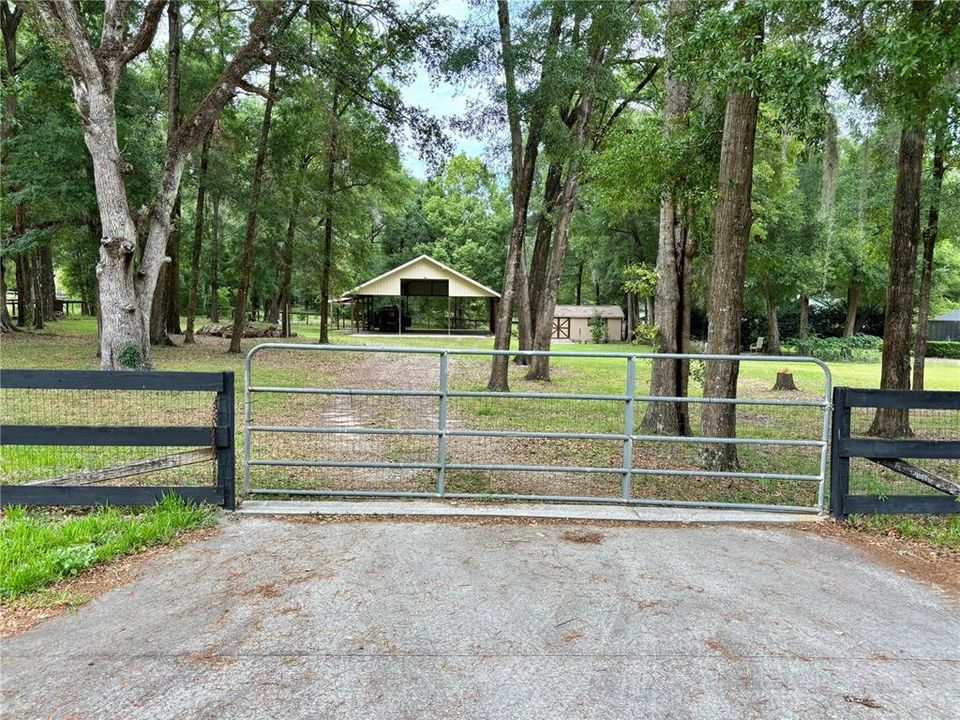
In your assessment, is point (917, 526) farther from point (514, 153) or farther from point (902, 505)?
point (514, 153)

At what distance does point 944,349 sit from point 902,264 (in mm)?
32189

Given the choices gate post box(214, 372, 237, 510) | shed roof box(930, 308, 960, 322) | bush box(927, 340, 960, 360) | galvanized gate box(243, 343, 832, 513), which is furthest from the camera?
shed roof box(930, 308, 960, 322)

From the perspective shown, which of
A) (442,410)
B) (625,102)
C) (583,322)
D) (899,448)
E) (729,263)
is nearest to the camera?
(899,448)

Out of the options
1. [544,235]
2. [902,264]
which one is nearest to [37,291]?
[544,235]

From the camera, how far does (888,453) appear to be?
15.9 ft

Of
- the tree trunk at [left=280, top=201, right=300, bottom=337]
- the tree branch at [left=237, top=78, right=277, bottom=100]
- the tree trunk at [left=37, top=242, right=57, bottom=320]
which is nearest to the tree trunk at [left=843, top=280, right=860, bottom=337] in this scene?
the tree trunk at [left=280, top=201, right=300, bottom=337]

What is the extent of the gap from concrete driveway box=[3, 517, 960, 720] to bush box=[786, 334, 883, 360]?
28311mm

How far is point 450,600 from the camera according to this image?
3506 mm

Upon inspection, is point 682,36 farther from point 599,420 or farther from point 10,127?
point 10,127

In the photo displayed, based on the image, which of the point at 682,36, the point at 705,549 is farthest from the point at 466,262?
the point at 705,549

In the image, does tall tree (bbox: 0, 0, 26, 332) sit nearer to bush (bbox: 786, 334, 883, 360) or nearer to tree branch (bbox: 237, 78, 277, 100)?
tree branch (bbox: 237, 78, 277, 100)

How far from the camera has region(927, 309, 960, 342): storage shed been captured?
39.6 metres

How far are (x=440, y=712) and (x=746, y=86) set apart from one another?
217 inches

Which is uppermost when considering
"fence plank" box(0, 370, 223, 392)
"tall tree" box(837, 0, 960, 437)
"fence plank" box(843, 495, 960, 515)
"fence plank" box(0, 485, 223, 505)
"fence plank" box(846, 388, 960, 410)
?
"tall tree" box(837, 0, 960, 437)
